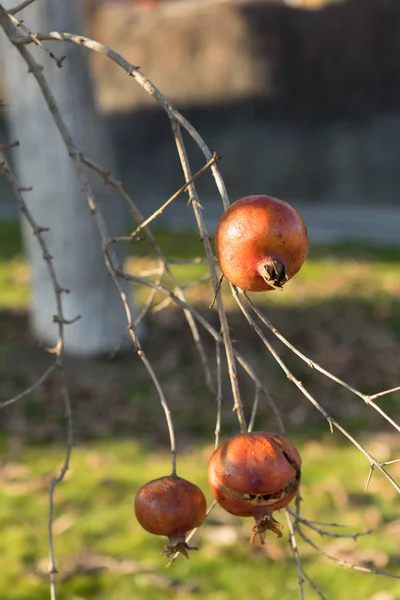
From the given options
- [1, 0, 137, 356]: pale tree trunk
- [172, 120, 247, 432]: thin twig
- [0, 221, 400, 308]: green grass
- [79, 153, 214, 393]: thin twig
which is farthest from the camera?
[0, 221, 400, 308]: green grass

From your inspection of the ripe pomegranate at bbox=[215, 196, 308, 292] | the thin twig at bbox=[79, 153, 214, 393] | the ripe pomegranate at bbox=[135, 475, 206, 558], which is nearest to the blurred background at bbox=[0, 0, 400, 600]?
the thin twig at bbox=[79, 153, 214, 393]

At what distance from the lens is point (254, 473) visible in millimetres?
919

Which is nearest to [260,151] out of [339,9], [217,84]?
[217,84]

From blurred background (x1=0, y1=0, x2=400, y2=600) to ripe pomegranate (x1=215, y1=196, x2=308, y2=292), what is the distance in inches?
85.2

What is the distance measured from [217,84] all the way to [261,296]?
416 centimetres

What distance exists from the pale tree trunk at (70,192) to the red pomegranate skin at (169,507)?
13.2ft

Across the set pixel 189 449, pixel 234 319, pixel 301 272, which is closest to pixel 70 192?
pixel 234 319

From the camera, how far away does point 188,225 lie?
360 inches

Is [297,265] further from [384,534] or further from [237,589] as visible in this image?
[384,534]

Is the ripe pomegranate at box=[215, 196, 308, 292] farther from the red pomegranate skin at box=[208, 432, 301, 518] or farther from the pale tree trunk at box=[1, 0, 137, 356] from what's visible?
the pale tree trunk at box=[1, 0, 137, 356]

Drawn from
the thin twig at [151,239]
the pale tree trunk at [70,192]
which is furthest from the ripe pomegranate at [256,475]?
the pale tree trunk at [70,192]

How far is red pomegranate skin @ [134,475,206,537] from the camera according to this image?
100cm

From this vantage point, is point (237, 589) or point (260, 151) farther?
point (260, 151)

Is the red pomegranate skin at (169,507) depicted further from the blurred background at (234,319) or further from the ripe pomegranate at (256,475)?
the blurred background at (234,319)
